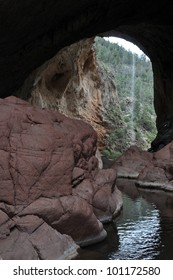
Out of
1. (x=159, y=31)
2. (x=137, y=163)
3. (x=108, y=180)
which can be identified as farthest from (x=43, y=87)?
(x=108, y=180)

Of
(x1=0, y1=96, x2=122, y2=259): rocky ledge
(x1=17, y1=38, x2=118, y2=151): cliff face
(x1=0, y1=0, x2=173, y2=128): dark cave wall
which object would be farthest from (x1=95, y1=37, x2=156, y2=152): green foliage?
(x1=0, y1=96, x2=122, y2=259): rocky ledge

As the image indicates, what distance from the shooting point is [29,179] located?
791cm

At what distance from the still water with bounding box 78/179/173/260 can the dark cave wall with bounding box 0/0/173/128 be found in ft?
24.0

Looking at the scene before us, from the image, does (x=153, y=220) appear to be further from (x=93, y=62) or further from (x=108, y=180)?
(x=93, y=62)

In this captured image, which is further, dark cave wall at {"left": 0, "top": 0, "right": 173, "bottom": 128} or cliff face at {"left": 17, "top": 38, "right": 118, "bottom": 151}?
cliff face at {"left": 17, "top": 38, "right": 118, "bottom": 151}

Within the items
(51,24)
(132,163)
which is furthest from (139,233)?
(51,24)

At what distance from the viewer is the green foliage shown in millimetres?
38250

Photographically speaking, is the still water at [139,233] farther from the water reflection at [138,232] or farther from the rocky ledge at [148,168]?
the rocky ledge at [148,168]

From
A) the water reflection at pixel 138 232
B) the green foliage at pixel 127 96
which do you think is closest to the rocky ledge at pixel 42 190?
the water reflection at pixel 138 232

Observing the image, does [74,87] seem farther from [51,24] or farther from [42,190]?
[42,190]

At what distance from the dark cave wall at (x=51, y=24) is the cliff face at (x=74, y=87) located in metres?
1.60

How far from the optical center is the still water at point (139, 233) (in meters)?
7.63

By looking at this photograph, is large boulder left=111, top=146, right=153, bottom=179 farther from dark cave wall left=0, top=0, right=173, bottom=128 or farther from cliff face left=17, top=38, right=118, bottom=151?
dark cave wall left=0, top=0, right=173, bottom=128

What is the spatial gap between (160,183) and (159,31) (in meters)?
12.9
